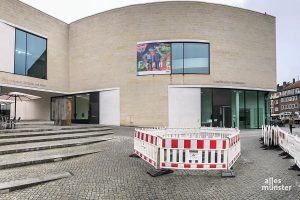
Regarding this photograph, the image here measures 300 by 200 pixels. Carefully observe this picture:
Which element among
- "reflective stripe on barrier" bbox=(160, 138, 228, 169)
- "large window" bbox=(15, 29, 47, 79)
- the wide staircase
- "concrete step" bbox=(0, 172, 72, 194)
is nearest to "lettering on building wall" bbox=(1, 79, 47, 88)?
"large window" bbox=(15, 29, 47, 79)

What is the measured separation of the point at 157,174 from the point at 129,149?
4.24 meters

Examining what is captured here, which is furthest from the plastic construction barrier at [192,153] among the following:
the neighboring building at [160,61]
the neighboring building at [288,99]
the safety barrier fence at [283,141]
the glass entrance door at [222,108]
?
the neighboring building at [288,99]

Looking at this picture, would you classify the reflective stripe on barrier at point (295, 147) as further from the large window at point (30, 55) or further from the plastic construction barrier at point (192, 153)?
the large window at point (30, 55)

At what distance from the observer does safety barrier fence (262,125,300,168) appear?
7707 millimetres

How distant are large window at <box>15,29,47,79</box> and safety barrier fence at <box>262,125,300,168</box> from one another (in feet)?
67.4

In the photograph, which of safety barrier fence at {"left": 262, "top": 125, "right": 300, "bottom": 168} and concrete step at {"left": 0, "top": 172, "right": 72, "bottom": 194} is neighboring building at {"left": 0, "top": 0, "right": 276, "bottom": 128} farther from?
concrete step at {"left": 0, "top": 172, "right": 72, "bottom": 194}

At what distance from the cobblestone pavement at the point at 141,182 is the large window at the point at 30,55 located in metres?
16.8

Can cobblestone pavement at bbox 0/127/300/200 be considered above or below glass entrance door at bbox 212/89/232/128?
below

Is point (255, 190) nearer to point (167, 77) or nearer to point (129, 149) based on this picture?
point (129, 149)

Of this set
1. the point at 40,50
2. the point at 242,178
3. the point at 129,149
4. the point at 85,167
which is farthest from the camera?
the point at 40,50

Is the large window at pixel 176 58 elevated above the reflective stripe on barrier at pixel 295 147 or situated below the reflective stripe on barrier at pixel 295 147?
above

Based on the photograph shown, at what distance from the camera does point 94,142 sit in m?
12.1

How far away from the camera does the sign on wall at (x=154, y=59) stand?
Result: 21656mm

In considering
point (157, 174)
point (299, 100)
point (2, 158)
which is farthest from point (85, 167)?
point (299, 100)
